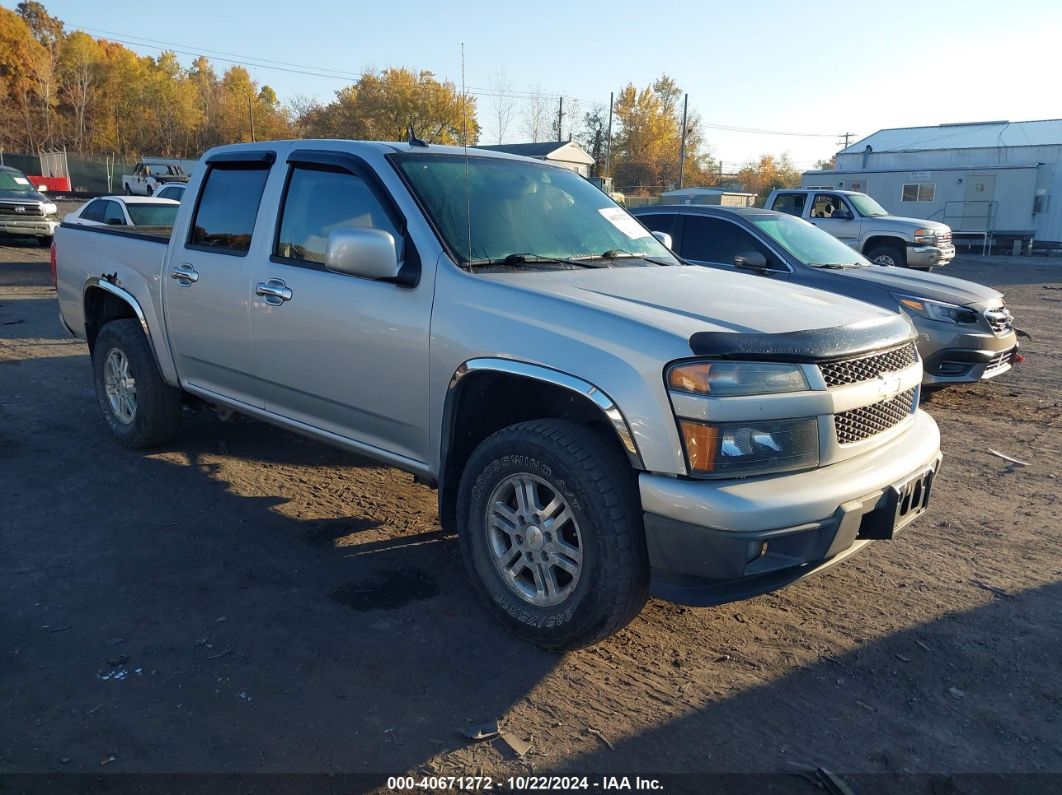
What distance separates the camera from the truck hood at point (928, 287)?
7398mm

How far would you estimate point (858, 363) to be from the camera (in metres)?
3.15

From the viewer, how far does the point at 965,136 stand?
36.1 metres

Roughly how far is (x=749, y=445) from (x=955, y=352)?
5.28 metres

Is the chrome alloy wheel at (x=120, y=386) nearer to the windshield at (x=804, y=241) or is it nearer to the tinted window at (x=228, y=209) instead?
the tinted window at (x=228, y=209)

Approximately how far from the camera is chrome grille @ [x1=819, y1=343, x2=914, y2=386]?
3.03 meters

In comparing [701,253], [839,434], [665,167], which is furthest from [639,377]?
[665,167]

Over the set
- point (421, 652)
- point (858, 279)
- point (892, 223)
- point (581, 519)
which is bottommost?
point (421, 652)

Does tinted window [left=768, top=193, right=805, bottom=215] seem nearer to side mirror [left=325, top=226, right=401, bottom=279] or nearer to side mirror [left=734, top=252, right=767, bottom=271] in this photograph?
side mirror [left=734, top=252, right=767, bottom=271]

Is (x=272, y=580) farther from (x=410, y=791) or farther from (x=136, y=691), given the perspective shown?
(x=410, y=791)

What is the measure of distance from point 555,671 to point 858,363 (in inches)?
65.3

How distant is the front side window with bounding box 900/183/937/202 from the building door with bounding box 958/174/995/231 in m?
1.09

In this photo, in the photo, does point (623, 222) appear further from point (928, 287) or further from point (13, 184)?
point (13, 184)

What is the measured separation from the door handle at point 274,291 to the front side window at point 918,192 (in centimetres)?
3136

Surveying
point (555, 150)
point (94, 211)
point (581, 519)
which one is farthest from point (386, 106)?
point (581, 519)
